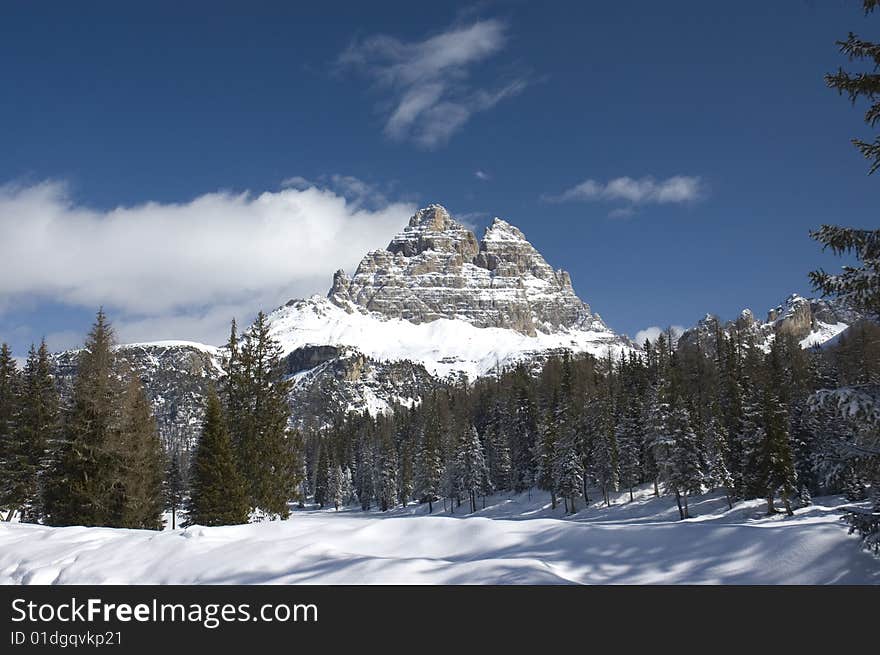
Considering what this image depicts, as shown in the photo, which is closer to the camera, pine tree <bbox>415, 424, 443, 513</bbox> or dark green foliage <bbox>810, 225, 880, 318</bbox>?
dark green foliage <bbox>810, 225, 880, 318</bbox>

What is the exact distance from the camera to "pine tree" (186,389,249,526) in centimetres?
2442

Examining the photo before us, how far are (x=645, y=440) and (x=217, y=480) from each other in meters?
42.1

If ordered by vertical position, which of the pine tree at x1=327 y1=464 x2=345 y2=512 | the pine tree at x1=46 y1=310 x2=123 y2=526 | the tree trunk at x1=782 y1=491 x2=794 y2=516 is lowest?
the tree trunk at x1=782 y1=491 x2=794 y2=516

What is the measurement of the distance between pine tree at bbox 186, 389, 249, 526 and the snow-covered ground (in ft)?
39.0

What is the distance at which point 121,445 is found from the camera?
25078mm

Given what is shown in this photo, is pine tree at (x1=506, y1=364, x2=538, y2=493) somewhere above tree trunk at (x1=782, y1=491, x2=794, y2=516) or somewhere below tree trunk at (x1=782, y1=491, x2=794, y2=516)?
above

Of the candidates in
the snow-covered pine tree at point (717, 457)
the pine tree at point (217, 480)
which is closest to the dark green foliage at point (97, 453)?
the pine tree at point (217, 480)

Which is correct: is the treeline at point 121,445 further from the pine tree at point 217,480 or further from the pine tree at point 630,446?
the pine tree at point 630,446

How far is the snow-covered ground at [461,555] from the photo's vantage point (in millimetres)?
7961

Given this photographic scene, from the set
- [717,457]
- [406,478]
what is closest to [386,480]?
[406,478]

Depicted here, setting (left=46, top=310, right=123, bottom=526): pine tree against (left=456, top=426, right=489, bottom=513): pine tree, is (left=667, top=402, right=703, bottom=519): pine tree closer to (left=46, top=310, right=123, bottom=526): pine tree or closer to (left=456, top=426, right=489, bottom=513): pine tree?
(left=456, top=426, right=489, bottom=513): pine tree

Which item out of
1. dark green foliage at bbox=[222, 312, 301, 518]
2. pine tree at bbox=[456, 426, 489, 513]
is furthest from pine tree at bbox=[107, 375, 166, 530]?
pine tree at bbox=[456, 426, 489, 513]
